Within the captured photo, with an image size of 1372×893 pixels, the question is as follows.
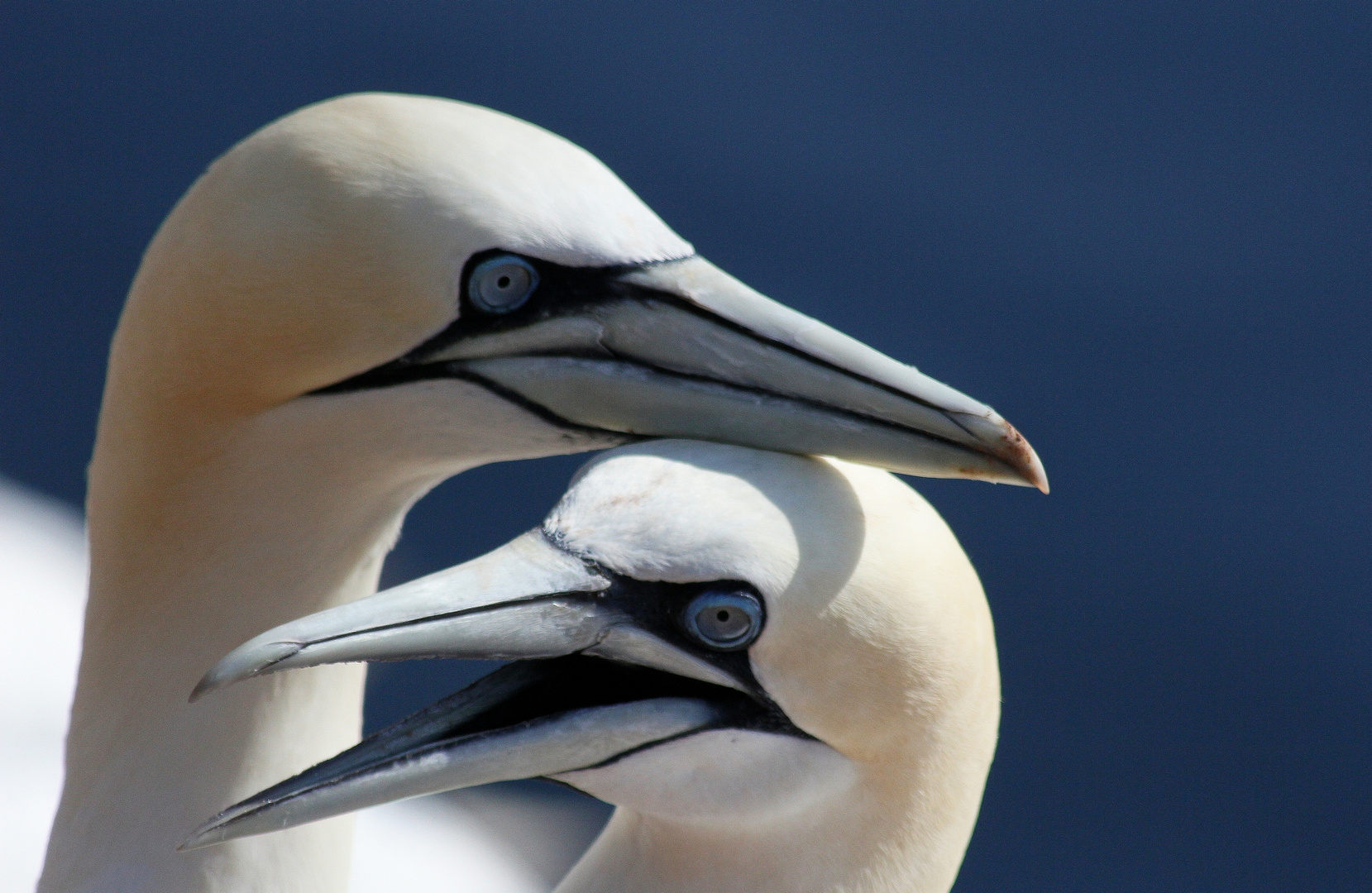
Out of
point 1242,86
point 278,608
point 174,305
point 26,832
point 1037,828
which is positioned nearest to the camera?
point 174,305

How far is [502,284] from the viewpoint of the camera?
2.20 metres

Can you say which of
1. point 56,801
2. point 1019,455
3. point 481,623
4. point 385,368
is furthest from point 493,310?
point 56,801

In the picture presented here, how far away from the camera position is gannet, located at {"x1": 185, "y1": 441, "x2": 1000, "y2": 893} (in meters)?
1.98

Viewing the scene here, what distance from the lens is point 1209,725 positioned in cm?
459

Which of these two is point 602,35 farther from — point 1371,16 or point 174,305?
point 174,305

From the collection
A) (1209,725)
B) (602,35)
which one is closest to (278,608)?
(1209,725)

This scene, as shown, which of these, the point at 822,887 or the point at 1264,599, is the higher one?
the point at 1264,599

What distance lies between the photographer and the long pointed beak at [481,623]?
6.27 feet

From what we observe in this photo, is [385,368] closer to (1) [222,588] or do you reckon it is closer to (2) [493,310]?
(2) [493,310]

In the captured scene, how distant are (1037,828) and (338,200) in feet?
10.4

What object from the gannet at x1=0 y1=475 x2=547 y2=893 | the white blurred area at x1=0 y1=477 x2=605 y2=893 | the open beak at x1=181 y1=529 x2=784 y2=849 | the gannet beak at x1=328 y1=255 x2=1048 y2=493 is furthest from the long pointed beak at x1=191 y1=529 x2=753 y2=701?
the white blurred area at x1=0 y1=477 x2=605 y2=893

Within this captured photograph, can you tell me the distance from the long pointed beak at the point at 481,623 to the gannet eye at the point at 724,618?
54 mm

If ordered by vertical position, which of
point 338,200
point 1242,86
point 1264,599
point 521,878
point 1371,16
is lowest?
point 521,878

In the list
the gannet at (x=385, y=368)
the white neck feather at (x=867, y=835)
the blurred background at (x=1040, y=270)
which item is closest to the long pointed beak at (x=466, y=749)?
the white neck feather at (x=867, y=835)
